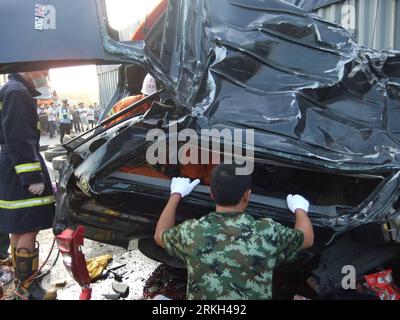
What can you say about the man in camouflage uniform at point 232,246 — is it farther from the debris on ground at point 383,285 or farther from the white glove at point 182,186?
the debris on ground at point 383,285

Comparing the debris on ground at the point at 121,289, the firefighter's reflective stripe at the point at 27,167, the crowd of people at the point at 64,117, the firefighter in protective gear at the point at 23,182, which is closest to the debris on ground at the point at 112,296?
the debris on ground at the point at 121,289

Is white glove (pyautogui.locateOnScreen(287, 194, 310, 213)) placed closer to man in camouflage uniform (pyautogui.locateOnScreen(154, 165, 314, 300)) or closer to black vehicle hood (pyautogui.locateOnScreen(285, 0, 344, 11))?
man in camouflage uniform (pyautogui.locateOnScreen(154, 165, 314, 300))

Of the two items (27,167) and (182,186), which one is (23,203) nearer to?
(27,167)

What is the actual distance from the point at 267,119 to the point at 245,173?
320 mm

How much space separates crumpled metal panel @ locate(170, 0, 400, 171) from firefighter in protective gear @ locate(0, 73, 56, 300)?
1.32 meters

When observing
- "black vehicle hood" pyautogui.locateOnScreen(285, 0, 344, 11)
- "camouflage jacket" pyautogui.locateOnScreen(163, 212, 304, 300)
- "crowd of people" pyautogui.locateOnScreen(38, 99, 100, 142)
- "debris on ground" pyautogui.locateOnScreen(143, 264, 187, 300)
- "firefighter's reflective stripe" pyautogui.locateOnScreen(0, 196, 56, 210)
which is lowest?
"crowd of people" pyautogui.locateOnScreen(38, 99, 100, 142)

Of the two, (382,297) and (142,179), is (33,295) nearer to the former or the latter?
(142,179)

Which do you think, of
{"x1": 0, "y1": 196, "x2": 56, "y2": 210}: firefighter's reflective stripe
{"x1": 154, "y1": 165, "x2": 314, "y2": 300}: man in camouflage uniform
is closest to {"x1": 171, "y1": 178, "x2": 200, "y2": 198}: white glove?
{"x1": 154, "y1": 165, "x2": 314, "y2": 300}: man in camouflage uniform

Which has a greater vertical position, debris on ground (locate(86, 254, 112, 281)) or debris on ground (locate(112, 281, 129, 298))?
debris on ground (locate(112, 281, 129, 298))

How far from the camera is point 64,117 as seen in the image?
14484 mm

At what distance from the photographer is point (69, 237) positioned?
1.98 m

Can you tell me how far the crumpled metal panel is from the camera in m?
1.83

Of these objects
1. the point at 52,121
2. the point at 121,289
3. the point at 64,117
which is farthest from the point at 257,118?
the point at 52,121

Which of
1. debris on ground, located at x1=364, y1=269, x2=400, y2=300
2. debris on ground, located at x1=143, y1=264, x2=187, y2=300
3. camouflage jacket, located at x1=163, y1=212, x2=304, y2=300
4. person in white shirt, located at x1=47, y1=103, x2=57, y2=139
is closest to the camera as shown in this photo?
camouflage jacket, located at x1=163, y1=212, x2=304, y2=300
